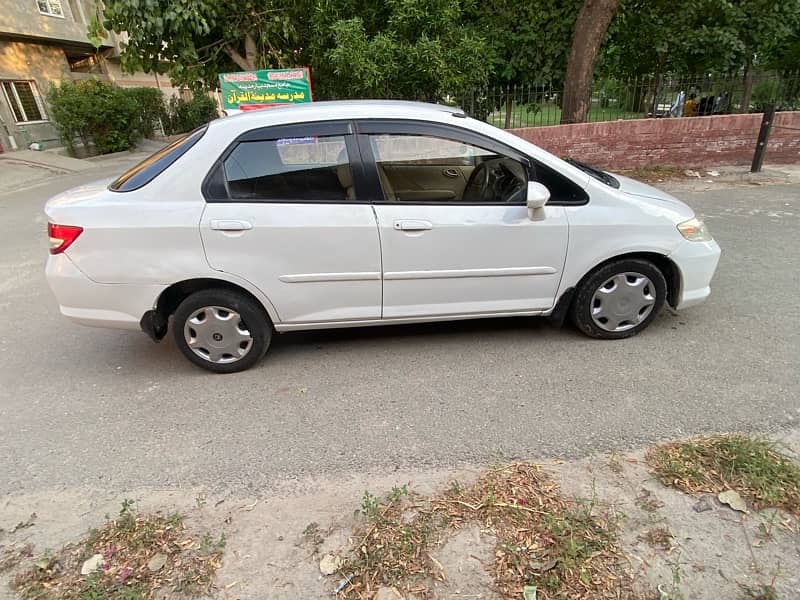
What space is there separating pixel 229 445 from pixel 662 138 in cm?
999

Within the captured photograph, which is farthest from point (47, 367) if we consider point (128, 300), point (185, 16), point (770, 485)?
point (185, 16)

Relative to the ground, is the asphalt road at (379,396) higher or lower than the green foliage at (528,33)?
lower

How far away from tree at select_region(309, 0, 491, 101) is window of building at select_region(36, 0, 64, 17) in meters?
15.5

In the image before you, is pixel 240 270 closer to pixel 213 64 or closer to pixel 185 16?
pixel 185 16

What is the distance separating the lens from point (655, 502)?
2.07m

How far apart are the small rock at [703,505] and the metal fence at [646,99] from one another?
9209mm

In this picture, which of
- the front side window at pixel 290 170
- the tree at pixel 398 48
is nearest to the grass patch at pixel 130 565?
the front side window at pixel 290 170

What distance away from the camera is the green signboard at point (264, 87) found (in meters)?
7.46

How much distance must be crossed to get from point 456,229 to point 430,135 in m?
0.65

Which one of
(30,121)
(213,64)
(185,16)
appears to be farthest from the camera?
(30,121)

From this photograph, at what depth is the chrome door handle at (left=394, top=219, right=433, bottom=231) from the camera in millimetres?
2969

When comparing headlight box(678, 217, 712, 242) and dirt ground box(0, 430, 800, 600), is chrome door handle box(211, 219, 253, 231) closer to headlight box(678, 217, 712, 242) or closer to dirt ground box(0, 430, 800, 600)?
dirt ground box(0, 430, 800, 600)

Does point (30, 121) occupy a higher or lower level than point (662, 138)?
higher

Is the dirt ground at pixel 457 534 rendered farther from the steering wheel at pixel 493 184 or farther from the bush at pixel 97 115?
the bush at pixel 97 115
